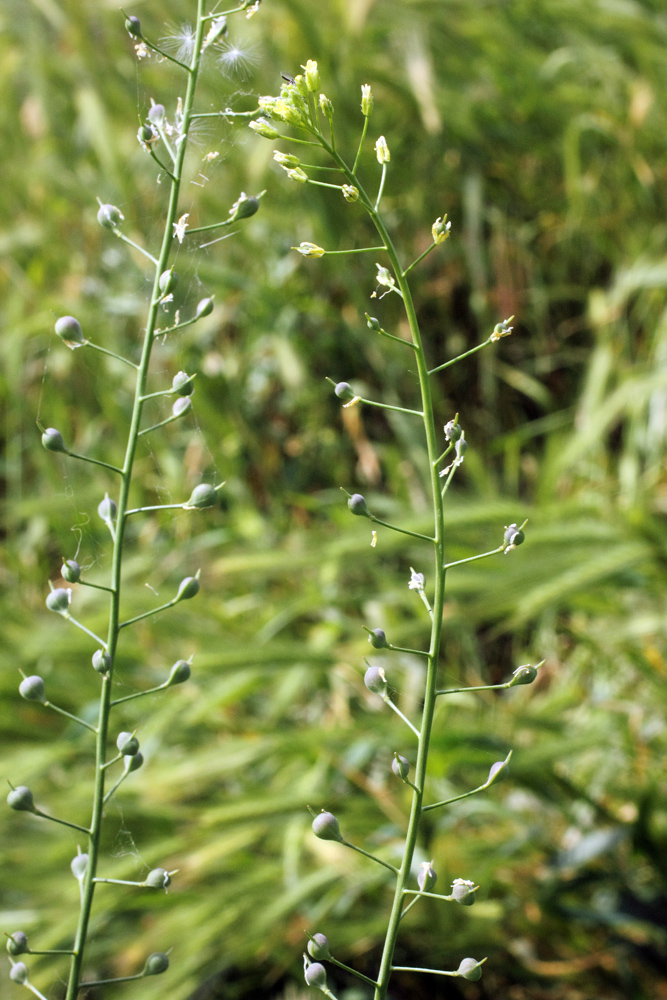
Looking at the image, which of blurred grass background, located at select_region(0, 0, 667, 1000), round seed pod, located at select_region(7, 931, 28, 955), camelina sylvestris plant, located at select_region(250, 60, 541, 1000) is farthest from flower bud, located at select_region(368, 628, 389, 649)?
blurred grass background, located at select_region(0, 0, 667, 1000)

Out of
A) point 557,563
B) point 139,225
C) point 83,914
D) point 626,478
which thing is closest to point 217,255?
point 139,225

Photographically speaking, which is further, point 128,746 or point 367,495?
point 367,495

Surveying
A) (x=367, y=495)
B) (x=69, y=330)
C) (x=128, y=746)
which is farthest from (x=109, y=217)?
(x=367, y=495)

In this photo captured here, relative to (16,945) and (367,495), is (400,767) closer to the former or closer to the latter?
(16,945)

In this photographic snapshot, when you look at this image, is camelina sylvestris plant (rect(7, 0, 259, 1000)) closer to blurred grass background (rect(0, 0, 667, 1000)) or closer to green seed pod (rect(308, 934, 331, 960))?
green seed pod (rect(308, 934, 331, 960))

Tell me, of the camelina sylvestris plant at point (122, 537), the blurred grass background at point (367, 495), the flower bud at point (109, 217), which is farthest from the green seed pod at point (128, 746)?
the blurred grass background at point (367, 495)

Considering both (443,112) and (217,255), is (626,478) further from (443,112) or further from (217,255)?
(217,255)

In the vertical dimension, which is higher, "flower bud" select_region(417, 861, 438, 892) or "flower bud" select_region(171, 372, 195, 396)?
"flower bud" select_region(171, 372, 195, 396)

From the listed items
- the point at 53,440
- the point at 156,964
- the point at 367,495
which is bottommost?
the point at 367,495
